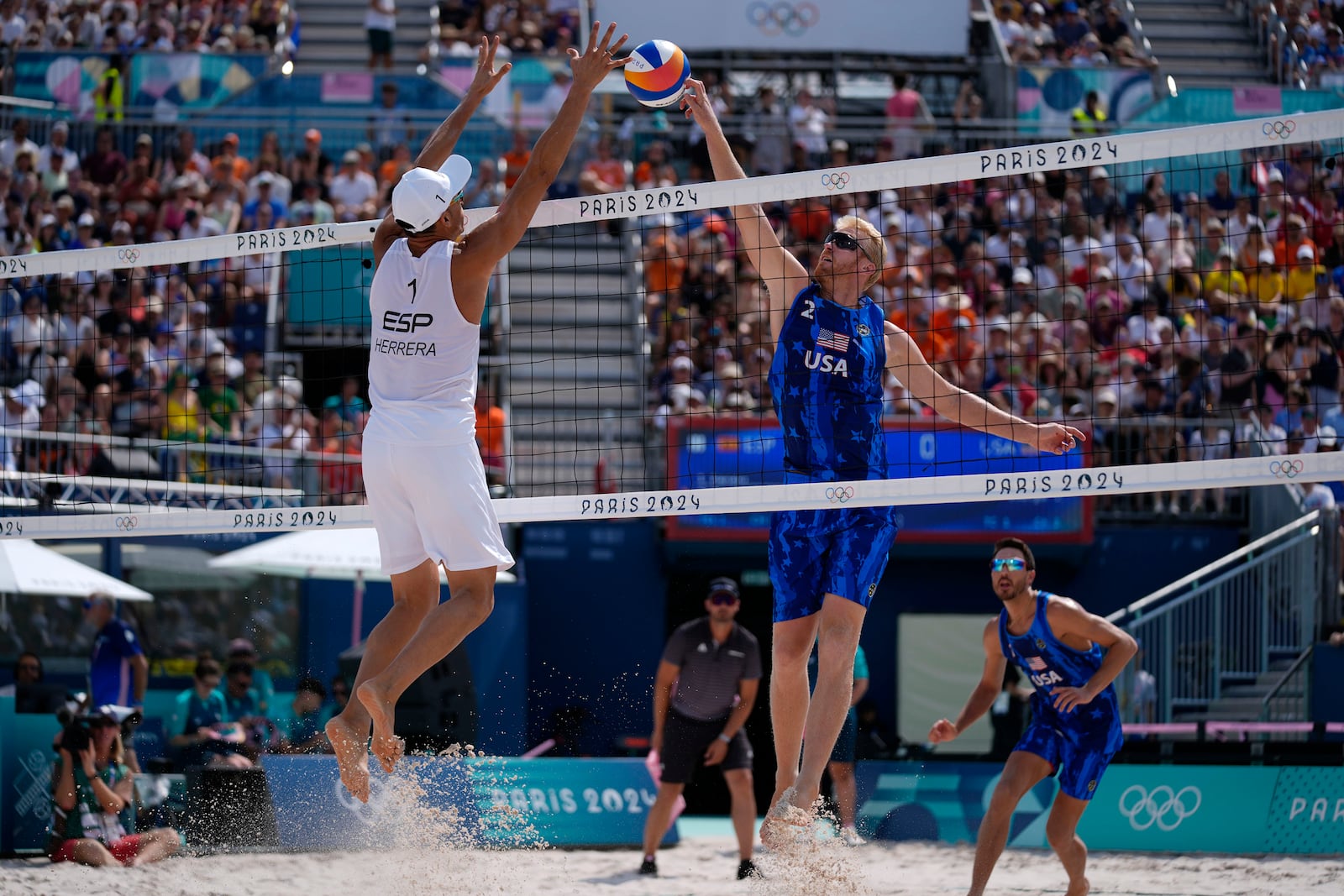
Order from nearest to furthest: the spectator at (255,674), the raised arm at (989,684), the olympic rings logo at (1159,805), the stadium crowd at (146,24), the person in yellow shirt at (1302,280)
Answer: the raised arm at (989,684) < the olympic rings logo at (1159,805) < the spectator at (255,674) < the person in yellow shirt at (1302,280) < the stadium crowd at (146,24)

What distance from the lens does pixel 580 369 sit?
53.0 feet

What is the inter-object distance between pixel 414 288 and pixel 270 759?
219 inches

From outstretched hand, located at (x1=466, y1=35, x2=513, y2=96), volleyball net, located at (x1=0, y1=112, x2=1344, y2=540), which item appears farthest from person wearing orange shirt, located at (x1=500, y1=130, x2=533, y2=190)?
outstretched hand, located at (x1=466, y1=35, x2=513, y2=96)

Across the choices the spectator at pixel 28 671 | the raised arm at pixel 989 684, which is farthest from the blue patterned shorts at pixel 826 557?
the spectator at pixel 28 671

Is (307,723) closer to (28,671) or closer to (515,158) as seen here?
(28,671)

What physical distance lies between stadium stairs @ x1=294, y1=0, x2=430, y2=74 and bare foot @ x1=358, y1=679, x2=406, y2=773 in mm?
15452

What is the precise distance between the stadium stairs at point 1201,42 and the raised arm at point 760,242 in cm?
Result: 1479

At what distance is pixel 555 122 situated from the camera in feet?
17.8

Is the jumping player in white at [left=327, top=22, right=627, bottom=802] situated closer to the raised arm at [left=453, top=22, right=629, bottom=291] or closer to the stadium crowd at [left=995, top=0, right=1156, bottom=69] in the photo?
the raised arm at [left=453, top=22, right=629, bottom=291]

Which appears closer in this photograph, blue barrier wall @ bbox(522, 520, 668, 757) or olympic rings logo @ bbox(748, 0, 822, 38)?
blue barrier wall @ bbox(522, 520, 668, 757)

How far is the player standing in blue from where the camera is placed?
5.97 metres

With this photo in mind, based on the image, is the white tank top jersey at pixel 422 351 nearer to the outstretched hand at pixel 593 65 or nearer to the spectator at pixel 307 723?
the outstretched hand at pixel 593 65

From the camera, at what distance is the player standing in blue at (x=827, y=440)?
597 cm

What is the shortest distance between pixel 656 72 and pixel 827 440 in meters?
1.60
